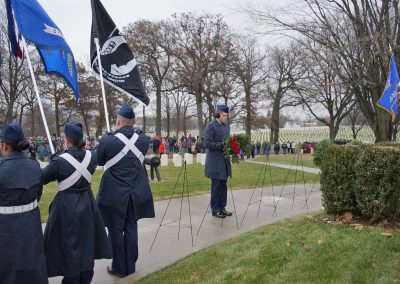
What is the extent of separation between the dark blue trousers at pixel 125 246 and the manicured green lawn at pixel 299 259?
0.33m

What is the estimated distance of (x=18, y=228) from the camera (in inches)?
144

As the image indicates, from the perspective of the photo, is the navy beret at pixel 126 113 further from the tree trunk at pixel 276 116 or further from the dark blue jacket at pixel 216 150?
the tree trunk at pixel 276 116

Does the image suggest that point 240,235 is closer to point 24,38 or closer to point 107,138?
point 107,138

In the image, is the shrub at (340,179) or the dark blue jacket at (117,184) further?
the shrub at (340,179)

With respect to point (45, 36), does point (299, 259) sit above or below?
below

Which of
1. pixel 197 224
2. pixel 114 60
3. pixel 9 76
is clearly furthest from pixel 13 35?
pixel 9 76

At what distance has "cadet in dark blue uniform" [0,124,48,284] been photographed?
362 cm

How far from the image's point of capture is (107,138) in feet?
16.4

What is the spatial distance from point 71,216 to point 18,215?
0.59 meters

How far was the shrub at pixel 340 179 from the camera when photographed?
257 inches

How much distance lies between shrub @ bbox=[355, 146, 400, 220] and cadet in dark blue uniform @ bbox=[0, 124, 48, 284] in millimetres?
4525

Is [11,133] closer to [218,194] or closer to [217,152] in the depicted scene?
[217,152]

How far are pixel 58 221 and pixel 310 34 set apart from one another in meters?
11.1

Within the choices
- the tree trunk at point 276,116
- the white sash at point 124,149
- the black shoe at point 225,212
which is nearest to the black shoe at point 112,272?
the white sash at point 124,149
